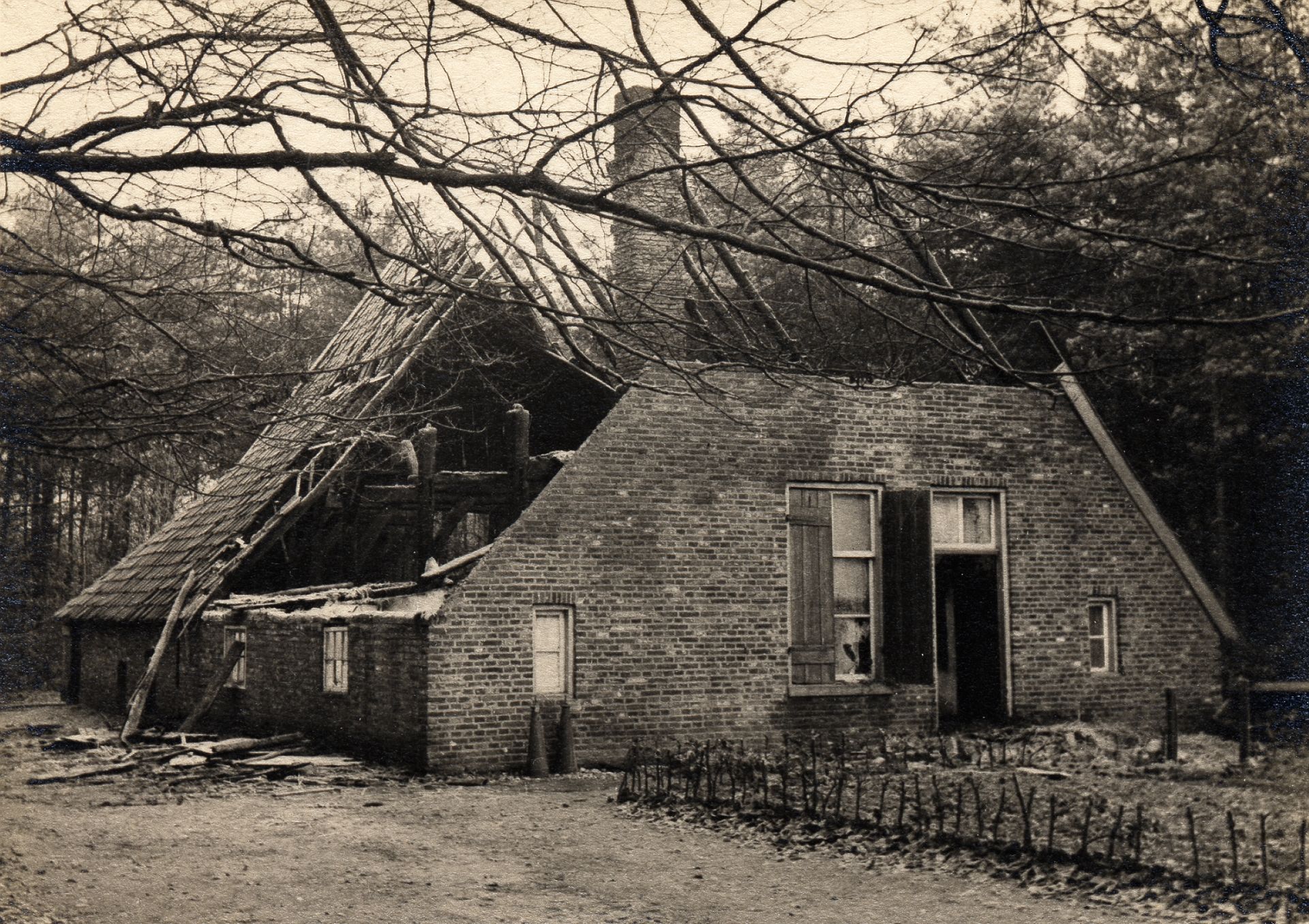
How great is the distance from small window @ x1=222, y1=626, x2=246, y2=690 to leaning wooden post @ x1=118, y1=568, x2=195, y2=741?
0.80 meters

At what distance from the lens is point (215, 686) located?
16.1 meters

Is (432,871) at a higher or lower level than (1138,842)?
lower

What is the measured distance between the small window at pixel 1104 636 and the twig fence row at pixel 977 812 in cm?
372

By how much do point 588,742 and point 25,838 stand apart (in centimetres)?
542

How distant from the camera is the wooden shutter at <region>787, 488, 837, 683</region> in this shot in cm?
1479

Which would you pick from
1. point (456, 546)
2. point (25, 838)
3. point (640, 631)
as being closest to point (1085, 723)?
point (640, 631)

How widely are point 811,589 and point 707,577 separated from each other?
1259 mm

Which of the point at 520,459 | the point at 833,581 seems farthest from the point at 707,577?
the point at 520,459

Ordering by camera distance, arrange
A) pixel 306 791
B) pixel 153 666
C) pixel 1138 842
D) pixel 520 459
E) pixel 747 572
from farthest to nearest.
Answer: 1. pixel 153 666
2. pixel 520 459
3. pixel 747 572
4. pixel 306 791
5. pixel 1138 842

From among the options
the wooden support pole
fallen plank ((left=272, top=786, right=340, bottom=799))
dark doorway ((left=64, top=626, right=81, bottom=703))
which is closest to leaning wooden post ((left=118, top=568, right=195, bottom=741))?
the wooden support pole

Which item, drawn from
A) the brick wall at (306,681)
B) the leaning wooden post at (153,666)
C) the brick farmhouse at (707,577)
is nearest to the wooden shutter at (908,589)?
the brick farmhouse at (707,577)

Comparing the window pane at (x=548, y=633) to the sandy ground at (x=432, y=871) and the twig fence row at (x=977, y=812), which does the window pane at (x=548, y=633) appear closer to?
the twig fence row at (x=977, y=812)

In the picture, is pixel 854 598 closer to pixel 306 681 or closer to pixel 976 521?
pixel 976 521

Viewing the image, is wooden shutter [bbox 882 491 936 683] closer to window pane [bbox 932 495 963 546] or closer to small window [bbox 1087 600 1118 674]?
window pane [bbox 932 495 963 546]
